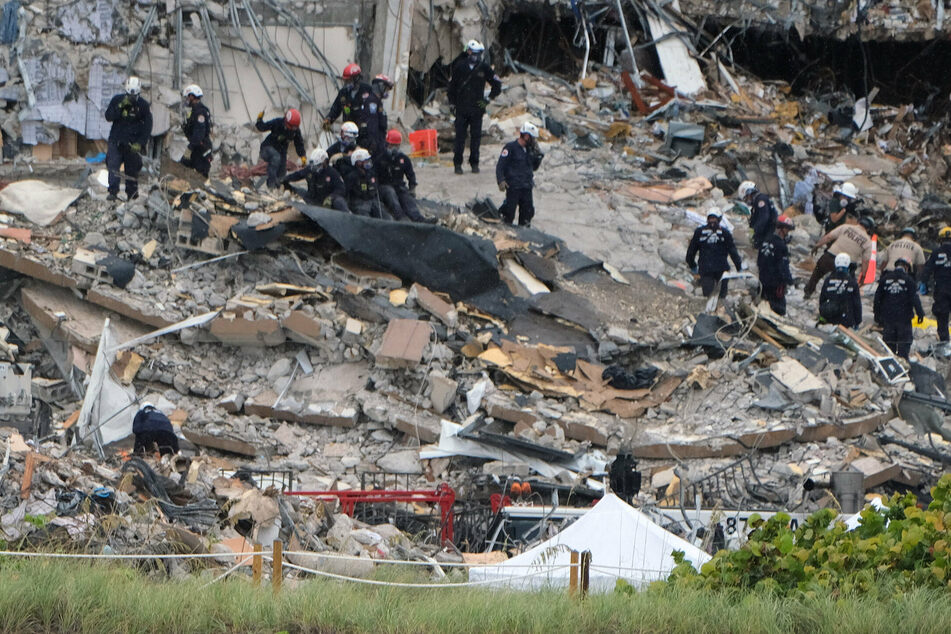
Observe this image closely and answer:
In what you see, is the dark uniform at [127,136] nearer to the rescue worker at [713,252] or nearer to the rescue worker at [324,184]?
the rescue worker at [324,184]

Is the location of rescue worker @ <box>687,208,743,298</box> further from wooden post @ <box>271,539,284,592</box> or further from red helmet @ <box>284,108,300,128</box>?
wooden post @ <box>271,539,284,592</box>

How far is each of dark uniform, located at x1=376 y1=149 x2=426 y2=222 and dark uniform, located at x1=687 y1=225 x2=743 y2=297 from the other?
2769 mm

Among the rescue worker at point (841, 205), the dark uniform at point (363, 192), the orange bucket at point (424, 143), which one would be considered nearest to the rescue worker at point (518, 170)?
the dark uniform at point (363, 192)

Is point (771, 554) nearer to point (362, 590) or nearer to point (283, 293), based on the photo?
point (362, 590)

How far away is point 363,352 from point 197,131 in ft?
10.5

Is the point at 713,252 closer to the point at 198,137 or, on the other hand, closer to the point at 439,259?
the point at 439,259

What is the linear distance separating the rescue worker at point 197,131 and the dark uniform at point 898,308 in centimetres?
692

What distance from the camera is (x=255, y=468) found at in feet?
38.7

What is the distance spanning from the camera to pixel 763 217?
15.2m

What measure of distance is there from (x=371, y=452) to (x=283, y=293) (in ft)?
6.77

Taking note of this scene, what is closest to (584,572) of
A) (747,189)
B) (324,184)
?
(324,184)

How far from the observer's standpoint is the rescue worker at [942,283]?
14648 millimetres

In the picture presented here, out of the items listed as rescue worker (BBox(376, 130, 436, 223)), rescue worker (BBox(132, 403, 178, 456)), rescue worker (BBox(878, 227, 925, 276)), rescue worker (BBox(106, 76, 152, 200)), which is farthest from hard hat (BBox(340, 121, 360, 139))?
rescue worker (BBox(878, 227, 925, 276))

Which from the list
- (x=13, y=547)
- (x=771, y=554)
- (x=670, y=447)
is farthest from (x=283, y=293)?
(x=771, y=554)
